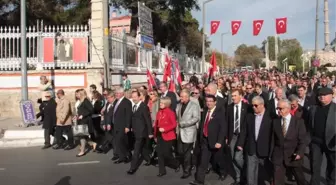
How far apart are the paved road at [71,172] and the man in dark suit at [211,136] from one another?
1.53 ft

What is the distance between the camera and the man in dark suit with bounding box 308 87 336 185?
19.7 feet

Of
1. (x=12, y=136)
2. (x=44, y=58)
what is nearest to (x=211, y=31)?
(x=44, y=58)

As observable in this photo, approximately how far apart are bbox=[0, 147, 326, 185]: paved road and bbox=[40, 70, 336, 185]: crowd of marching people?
0.81 ft

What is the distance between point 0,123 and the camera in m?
14.9

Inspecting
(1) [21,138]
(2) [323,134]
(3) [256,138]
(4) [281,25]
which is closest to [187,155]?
(3) [256,138]

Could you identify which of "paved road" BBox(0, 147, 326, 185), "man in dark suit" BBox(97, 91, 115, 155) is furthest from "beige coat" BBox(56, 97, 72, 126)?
"man in dark suit" BBox(97, 91, 115, 155)

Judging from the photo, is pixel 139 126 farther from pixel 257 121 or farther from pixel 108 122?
pixel 257 121

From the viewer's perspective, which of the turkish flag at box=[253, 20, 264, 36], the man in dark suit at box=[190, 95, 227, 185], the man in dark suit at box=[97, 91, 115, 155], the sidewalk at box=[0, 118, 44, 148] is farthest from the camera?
the turkish flag at box=[253, 20, 264, 36]

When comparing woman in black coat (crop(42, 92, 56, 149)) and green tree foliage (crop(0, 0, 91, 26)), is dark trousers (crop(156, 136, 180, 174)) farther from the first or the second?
green tree foliage (crop(0, 0, 91, 26))

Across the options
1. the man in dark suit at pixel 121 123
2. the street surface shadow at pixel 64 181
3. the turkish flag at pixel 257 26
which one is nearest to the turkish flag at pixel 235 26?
the turkish flag at pixel 257 26

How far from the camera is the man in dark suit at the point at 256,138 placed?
621 centimetres

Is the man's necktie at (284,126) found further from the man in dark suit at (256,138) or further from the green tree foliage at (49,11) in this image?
the green tree foliage at (49,11)

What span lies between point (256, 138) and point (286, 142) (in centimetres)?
48

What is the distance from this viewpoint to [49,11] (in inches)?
1246
